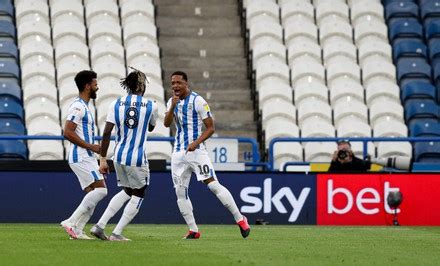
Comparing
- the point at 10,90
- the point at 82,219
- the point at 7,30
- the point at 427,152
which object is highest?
the point at 7,30

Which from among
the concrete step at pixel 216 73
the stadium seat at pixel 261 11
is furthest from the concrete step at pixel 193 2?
the concrete step at pixel 216 73

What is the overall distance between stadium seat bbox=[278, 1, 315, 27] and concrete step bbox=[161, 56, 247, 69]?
1280 mm

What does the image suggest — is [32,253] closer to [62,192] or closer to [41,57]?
[62,192]

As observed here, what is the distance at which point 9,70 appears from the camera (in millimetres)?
23750

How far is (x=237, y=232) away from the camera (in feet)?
55.4

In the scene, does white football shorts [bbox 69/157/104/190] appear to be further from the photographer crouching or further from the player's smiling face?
the photographer crouching

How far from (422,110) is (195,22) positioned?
5370 mm

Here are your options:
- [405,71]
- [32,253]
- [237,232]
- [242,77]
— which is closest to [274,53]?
[242,77]

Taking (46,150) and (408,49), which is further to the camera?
(408,49)

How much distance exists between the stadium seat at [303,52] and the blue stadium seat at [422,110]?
83.4 inches

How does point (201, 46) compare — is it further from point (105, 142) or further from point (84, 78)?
point (105, 142)

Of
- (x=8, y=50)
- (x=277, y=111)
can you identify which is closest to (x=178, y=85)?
(x=277, y=111)

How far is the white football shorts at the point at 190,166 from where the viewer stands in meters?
15.1

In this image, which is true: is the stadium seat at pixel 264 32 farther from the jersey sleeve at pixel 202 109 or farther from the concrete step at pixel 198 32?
the jersey sleeve at pixel 202 109
